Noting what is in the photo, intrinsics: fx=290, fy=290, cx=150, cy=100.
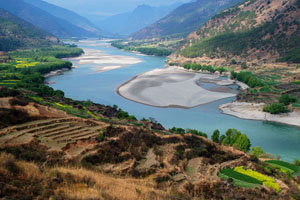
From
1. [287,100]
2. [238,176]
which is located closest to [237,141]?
[238,176]

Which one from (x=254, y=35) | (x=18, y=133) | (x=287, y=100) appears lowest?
(x=287, y=100)

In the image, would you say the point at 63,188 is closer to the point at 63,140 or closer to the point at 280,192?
the point at 63,140

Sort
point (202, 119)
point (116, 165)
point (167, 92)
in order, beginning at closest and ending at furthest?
point (116, 165) → point (202, 119) → point (167, 92)

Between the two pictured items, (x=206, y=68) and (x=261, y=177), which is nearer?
(x=261, y=177)

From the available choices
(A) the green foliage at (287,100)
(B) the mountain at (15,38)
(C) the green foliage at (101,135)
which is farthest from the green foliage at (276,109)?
(B) the mountain at (15,38)

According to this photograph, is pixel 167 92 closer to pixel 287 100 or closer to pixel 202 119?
pixel 202 119

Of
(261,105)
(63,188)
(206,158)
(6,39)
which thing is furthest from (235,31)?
(63,188)

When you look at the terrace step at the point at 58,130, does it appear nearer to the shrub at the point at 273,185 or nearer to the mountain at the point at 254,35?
the shrub at the point at 273,185
